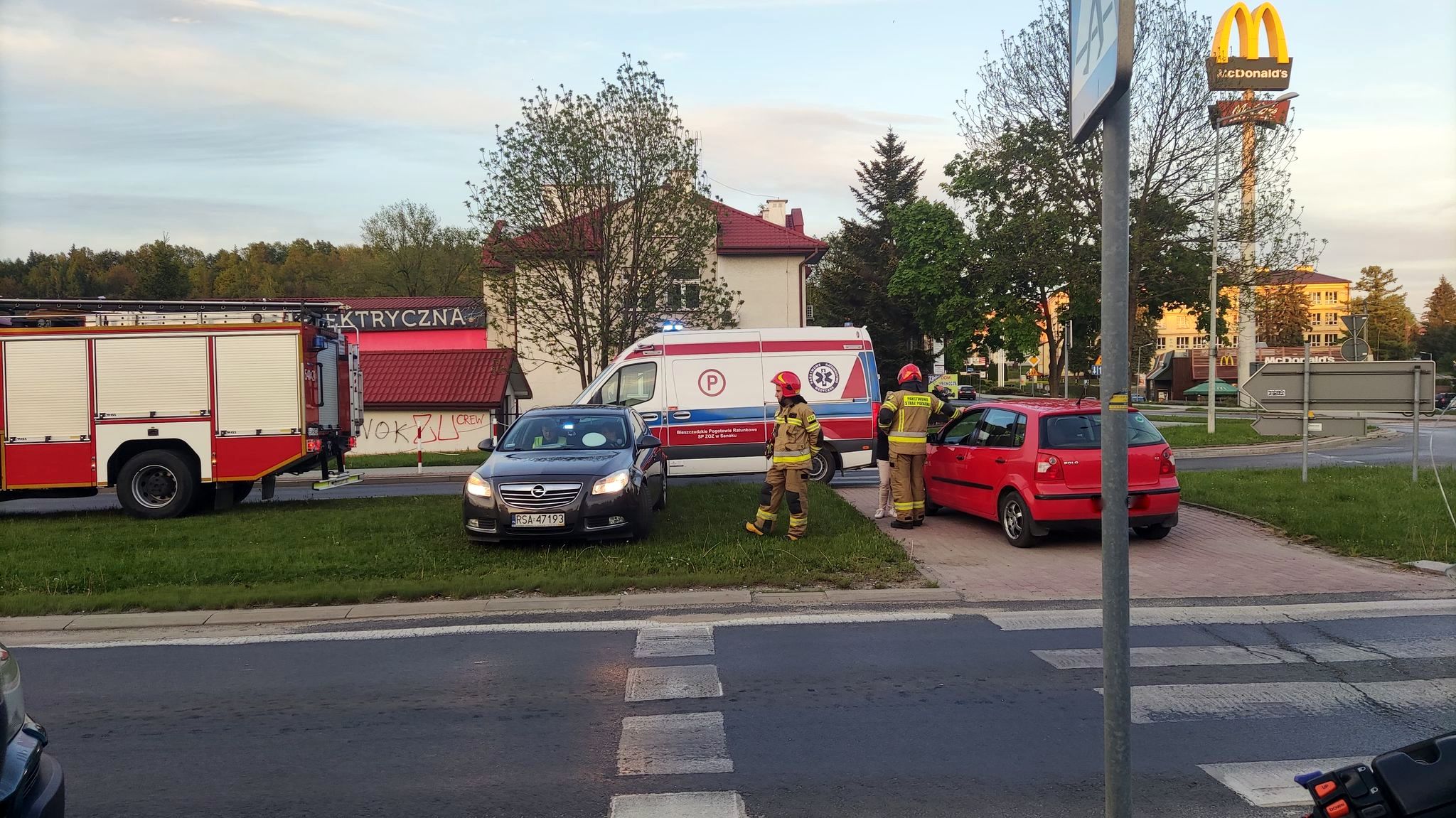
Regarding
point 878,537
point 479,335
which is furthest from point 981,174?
point 878,537

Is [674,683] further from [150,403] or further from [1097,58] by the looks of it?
[150,403]

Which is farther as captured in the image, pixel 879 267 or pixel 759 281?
pixel 879 267

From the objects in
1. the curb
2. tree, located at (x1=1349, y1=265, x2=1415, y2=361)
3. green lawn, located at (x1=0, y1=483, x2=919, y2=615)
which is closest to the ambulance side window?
green lawn, located at (x1=0, y1=483, x2=919, y2=615)

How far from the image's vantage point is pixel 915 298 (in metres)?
48.0

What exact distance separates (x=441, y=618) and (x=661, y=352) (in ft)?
29.3

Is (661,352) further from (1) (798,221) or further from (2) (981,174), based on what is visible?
(1) (798,221)

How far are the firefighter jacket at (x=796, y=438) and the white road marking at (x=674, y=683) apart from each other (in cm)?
472

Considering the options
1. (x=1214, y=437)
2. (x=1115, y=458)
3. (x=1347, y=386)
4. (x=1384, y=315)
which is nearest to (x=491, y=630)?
(x=1115, y=458)

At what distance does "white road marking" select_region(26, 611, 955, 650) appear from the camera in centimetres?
730

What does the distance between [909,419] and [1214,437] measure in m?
19.1

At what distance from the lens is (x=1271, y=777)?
14.5 ft

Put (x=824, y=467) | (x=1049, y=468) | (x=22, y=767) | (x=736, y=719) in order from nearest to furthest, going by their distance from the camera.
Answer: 1. (x=22, y=767)
2. (x=736, y=719)
3. (x=1049, y=468)
4. (x=824, y=467)

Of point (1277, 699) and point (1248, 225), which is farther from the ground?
point (1248, 225)

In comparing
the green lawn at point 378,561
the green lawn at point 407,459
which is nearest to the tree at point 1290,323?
the green lawn at point 407,459
